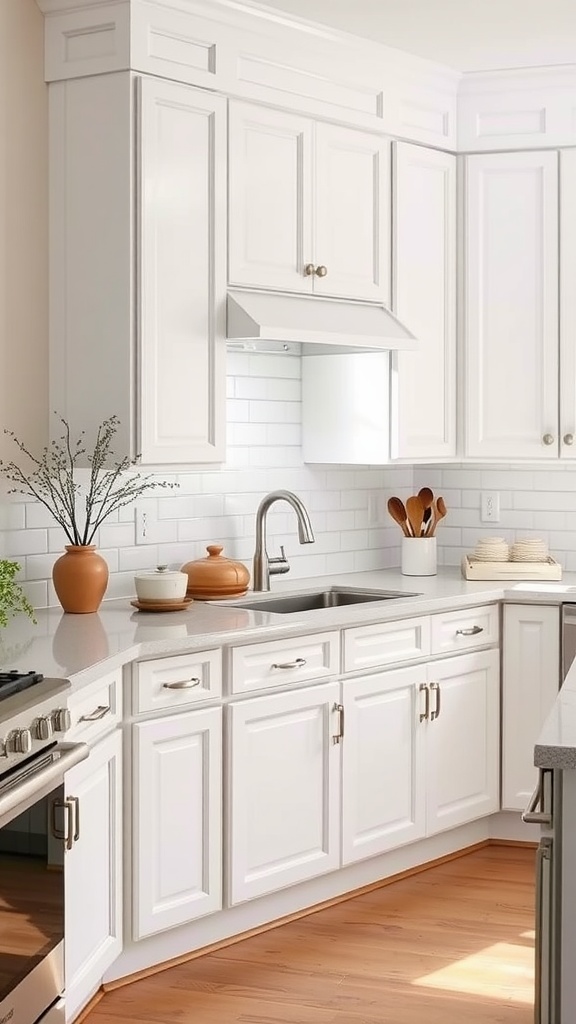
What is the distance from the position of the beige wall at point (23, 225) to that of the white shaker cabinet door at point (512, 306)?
5.48 ft

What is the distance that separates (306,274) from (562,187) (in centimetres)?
112

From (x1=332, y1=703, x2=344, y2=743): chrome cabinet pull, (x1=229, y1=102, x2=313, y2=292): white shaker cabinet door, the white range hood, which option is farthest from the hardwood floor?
(x1=229, y1=102, x2=313, y2=292): white shaker cabinet door

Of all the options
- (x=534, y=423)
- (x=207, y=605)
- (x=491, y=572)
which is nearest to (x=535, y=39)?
(x=534, y=423)

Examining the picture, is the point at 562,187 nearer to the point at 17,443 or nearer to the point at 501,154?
the point at 501,154

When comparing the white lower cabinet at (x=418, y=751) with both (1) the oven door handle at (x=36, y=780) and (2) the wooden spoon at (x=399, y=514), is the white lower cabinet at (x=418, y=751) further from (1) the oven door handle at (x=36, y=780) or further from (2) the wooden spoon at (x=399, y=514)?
(1) the oven door handle at (x=36, y=780)

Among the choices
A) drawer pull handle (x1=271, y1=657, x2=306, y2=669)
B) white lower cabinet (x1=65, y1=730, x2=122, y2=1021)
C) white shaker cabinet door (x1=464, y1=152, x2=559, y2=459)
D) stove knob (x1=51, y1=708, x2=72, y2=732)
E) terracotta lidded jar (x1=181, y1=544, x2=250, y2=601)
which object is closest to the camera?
stove knob (x1=51, y1=708, x2=72, y2=732)

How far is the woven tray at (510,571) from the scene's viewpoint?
4.66 metres

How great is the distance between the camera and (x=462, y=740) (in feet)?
14.3

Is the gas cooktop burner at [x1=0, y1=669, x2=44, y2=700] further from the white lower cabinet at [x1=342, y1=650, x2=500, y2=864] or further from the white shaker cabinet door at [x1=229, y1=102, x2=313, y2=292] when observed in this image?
the white shaker cabinet door at [x1=229, y1=102, x2=313, y2=292]

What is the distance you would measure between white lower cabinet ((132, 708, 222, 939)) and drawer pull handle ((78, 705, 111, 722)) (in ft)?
0.68

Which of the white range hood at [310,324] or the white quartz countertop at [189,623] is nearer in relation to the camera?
the white quartz countertop at [189,623]

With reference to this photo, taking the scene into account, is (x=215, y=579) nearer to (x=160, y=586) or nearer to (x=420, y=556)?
(x=160, y=586)

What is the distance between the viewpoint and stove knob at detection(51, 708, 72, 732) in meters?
2.65

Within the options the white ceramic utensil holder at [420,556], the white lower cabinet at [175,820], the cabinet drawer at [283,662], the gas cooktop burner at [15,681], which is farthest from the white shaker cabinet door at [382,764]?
the gas cooktop burner at [15,681]
